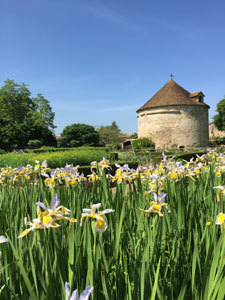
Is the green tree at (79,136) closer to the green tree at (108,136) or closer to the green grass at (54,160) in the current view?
the green tree at (108,136)

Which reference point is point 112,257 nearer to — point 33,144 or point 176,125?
point 176,125

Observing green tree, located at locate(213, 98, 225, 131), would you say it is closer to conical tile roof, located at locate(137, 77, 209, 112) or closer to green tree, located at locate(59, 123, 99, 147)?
conical tile roof, located at locate(137, 77, 209, 112)

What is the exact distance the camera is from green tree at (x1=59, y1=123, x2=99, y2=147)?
1880 inches

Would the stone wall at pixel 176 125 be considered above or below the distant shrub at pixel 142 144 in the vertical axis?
above

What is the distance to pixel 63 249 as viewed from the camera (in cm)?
124

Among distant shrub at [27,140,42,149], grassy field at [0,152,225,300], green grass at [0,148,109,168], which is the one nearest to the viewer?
grassy field at [0,152,225,300]

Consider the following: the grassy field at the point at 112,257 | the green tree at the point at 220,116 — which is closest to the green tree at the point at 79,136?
the green tree at the point at 220,116

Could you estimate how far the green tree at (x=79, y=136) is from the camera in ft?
157

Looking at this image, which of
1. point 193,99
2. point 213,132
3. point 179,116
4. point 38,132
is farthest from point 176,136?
point 213,132

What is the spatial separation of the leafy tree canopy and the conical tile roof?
15.9 meters

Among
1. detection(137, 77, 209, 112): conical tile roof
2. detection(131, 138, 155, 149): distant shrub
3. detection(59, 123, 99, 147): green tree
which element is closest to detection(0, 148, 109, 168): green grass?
detection(131, 138, 155, 149): distant shrub

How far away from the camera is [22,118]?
41062 mm

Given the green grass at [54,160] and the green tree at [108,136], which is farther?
the green tree at [108,136]

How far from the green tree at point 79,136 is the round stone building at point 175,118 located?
18446 mm
